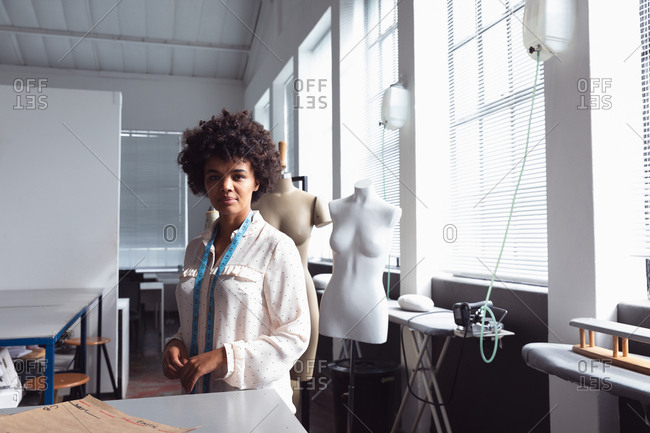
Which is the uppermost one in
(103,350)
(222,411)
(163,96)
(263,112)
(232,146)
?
(163,96)

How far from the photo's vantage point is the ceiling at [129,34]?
780 centimetres

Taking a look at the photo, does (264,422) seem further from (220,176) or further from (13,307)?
(13,307)

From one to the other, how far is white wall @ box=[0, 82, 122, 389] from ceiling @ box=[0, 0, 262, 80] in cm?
401

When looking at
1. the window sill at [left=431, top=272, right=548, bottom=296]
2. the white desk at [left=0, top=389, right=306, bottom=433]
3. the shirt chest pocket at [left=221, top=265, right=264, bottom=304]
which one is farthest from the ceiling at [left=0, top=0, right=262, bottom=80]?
the white desk at [left=0, top=389, right=306, bottom=433]

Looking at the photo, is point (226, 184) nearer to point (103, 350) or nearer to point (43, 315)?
point (43, 315)

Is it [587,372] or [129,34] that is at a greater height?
[129,34]

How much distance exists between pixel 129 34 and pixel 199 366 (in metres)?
8.12

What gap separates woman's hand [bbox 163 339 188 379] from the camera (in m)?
1.46

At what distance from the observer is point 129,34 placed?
8.27m

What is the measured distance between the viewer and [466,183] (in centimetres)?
→ 334

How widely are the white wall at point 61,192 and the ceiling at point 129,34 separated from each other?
401cm

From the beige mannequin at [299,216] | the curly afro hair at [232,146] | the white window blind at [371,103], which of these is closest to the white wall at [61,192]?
the white window blind at [371,103]

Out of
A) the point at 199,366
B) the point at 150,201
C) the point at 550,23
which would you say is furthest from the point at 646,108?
the point at 150,201

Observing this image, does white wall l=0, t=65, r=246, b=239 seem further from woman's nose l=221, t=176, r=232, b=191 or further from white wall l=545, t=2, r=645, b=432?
woman's nose l=221, t=176, r=232, b=191
